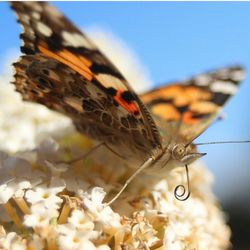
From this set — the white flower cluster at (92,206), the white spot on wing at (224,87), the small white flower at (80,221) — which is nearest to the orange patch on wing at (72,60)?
the white flower cluster at (92,206)

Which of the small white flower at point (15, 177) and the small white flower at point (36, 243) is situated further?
the small white flower at point (15, 177)

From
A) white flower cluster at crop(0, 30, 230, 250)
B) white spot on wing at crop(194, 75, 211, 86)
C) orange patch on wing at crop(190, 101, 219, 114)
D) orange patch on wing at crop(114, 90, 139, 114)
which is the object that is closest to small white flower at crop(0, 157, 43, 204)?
white flower cluster at crop(0, 30, 230, 250)

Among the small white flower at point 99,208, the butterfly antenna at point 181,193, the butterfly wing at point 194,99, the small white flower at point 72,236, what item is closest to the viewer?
the small white flower at point 72,236

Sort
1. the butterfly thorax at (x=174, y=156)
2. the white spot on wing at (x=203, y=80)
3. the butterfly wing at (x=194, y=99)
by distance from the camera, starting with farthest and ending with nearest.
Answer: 1. the white spot on wing at (x=203, y=80)
2. the butterfly wing at (x=194, y=99)
3. the butterfly thorax at (x=174, y=156)

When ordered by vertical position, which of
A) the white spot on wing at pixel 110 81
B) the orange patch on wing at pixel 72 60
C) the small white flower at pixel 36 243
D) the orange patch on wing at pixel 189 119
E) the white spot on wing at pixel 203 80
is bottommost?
the small white flower at pixel 36 243

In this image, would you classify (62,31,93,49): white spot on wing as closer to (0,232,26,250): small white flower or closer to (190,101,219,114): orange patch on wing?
(0,232,26,250): small white flower

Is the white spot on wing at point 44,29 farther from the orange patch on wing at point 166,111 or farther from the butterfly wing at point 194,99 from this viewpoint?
the orange patch on wing at point 166,111
